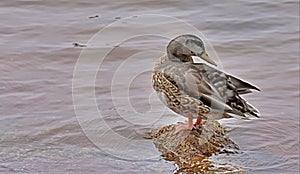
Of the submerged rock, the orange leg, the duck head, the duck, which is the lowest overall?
the submerged rock

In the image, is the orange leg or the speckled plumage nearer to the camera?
the speckled plumage

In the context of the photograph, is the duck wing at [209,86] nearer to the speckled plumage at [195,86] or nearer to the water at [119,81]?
the speckled plumage at [195,86]

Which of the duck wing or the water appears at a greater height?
the duck wing

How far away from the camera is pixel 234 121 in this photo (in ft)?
18.0

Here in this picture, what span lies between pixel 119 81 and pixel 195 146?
5.79 ft

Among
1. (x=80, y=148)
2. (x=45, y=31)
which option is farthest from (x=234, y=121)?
(x=45, y=31)

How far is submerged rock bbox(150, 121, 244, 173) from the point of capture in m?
4.59

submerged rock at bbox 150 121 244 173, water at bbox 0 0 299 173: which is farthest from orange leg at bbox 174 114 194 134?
water at bbox 0 0 299 173

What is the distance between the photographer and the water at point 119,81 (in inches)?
188

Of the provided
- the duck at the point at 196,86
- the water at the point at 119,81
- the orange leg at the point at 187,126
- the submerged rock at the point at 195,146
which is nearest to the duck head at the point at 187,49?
the duck at the point at 196,86

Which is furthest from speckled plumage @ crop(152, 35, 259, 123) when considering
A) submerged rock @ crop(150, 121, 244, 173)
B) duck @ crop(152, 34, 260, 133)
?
submerged rock @ crop(150, 121, 244, 173)

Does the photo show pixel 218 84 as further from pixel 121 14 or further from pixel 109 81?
pixel 121 14

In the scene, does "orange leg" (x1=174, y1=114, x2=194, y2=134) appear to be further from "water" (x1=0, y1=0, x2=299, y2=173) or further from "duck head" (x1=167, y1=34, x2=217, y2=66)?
"duck head" (x1=167, y1=34, x2=217, y2=66)

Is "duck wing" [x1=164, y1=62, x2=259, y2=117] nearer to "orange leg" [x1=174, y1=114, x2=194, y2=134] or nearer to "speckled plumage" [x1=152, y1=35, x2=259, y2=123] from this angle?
"speckled plumage" [x1=152, y1=35, x2=259, y2=123]
